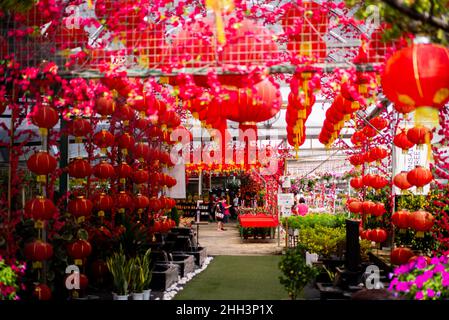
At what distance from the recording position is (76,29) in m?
5.68

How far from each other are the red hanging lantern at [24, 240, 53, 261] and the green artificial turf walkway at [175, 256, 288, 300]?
115 inches

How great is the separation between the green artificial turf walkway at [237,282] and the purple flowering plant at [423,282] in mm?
4559

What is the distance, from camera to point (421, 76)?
325 cm

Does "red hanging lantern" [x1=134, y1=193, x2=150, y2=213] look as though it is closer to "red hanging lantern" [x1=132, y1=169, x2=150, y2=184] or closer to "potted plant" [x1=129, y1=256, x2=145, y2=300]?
"red hanging lantern" [x1=132, y1=169, x2=150, y2=184]

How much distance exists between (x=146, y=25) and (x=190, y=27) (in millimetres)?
700

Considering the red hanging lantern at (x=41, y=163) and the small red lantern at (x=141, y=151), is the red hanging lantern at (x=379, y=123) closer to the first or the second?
the small red lantern at (x=141, y=151)

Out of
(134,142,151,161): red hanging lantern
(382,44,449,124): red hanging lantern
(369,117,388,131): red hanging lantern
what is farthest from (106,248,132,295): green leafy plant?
(382,44,449,124): red hanging lantern

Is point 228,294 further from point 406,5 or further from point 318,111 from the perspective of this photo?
point 318,111

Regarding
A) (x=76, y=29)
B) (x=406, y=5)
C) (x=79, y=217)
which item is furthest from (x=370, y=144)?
(x=406, y=5)

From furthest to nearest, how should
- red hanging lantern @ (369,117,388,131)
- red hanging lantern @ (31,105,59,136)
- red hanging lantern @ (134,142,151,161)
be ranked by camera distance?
red hanging lantern @ (134,142,151,161) → red hanging lantern @ (369,117,388,131) → red hanging lantern @ (31,105,59,136)

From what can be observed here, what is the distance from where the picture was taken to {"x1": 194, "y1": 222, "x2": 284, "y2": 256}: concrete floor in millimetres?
15016

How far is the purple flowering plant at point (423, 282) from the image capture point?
394cm

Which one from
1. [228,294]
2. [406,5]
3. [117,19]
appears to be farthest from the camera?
[228,294]

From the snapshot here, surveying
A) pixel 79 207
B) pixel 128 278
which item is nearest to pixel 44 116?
pixel 79 207
